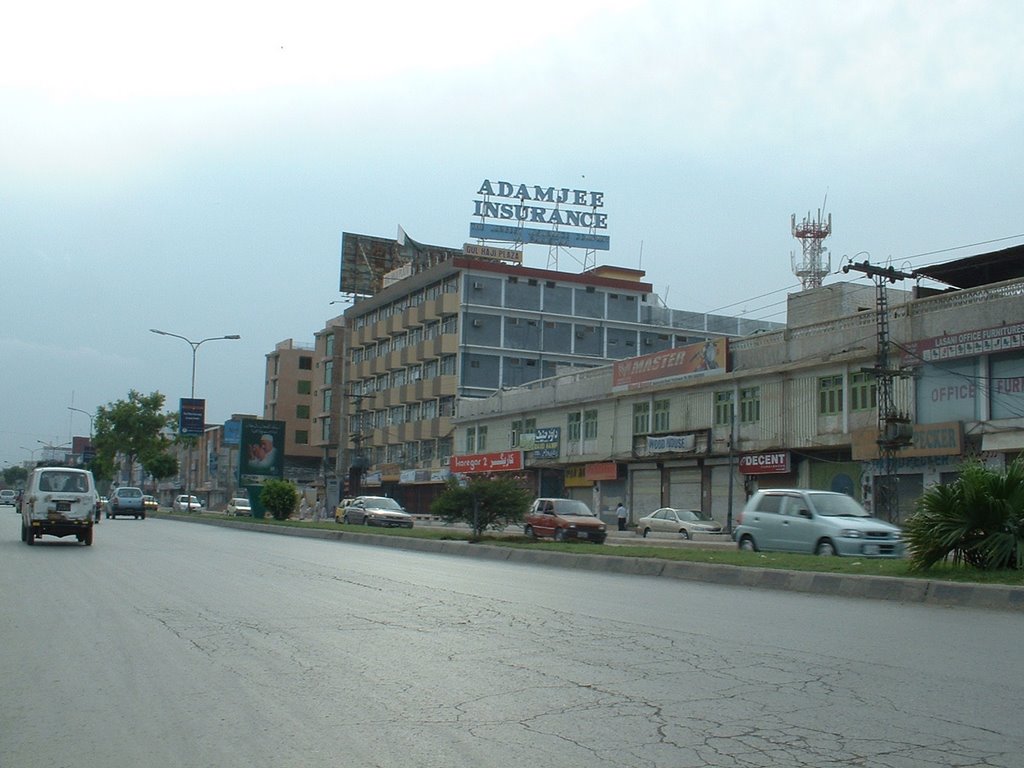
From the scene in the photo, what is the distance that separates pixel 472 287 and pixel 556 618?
62.0 meters

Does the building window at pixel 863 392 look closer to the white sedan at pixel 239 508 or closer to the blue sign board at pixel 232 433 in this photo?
the white sedan at pixel 239 508

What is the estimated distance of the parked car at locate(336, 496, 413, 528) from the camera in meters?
46.3

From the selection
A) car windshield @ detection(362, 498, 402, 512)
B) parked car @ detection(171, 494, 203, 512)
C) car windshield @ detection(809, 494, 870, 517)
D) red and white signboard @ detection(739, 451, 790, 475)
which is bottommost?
parked car @ detection(171, 494, 203, 512)

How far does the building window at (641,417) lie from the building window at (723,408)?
17.3 feet

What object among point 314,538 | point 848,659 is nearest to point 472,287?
point 314,538

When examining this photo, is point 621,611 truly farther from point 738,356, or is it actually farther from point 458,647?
point 738,356

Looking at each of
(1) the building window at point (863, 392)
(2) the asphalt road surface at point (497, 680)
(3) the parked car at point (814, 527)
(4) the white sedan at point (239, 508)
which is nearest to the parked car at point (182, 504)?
(4) the white sedan at point (239, 508)

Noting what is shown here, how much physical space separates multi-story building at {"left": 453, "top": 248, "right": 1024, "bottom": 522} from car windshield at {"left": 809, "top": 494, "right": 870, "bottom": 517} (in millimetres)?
7556

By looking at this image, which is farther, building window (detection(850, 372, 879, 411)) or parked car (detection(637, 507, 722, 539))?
parked car (detection(637, 507, 722, 539))

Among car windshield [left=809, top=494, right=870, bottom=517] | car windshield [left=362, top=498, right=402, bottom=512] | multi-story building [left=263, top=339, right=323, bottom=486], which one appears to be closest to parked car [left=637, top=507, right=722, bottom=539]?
car windshield [left=362, top=498, right=402, bottom=512]

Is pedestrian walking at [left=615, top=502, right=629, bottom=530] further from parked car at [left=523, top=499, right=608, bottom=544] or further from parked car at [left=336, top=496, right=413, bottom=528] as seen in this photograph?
parked car at [left=523, top=499, right=608, bottom=544]

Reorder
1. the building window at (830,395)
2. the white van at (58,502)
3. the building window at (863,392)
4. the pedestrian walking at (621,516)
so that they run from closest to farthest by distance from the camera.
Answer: the white van at (58,502)
the building window at (863,392)
the building window at (830,395)
the pedestrian walking at (621,516)

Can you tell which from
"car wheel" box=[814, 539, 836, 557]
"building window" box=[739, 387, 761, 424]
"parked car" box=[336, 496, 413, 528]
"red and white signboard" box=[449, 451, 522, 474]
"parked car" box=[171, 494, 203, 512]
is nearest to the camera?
"car wheel" box=[814, 539, 836, 557]

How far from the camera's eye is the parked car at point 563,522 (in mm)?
31266
